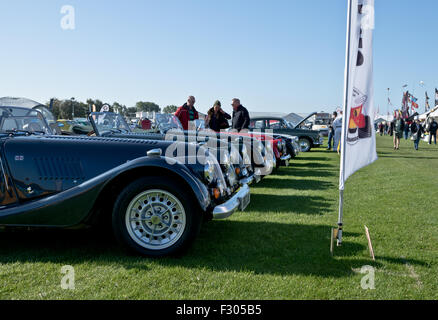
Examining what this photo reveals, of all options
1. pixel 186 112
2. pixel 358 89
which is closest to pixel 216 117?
pixel 186 112

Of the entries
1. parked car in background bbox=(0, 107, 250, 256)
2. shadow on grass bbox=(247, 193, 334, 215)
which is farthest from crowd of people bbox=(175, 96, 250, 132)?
parked car in background bbox=(0, 107, 250, 256)

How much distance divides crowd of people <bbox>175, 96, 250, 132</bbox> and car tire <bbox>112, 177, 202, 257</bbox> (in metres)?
5.80

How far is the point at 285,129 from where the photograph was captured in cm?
1620

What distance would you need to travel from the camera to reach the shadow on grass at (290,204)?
5.56 metres

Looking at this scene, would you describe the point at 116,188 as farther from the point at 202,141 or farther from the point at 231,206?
the point at 202,141

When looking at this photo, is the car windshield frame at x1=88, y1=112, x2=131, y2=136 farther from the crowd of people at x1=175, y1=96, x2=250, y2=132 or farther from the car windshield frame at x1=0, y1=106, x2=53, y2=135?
the crowd of people at x1=175, y1=96, x2=250, y2=132

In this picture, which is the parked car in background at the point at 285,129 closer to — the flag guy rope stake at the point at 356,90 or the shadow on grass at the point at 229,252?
the flag guy rope stake at the point at 356,90

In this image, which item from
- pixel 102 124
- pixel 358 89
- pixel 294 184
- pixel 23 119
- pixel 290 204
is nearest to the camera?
pixel 358 89

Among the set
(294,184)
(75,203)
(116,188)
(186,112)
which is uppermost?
(186,112)

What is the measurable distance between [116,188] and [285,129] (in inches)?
523

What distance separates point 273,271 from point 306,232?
51.5 inches

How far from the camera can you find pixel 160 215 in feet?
11.4

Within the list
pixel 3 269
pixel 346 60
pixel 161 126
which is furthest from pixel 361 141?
pixel 161 126
